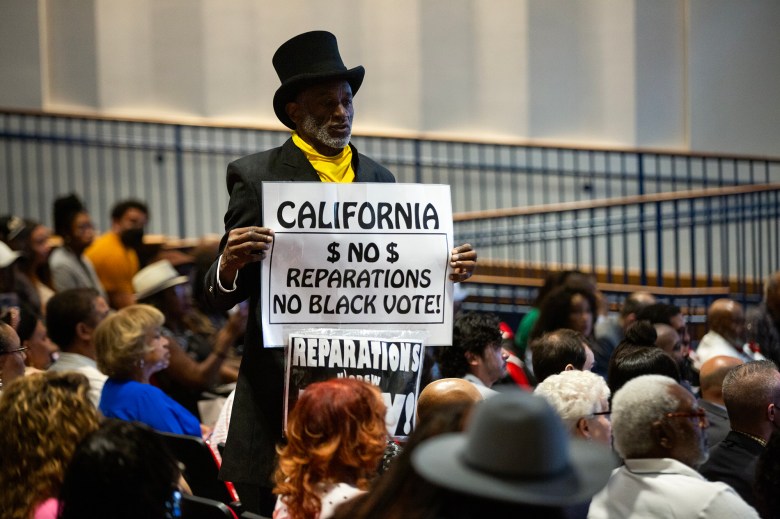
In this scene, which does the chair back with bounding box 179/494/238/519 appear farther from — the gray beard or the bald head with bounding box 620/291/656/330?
the bald head with bounding box 620/291/656/330

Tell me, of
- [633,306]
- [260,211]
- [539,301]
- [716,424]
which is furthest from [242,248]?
[539,301]

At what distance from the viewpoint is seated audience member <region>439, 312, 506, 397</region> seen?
5.36 m

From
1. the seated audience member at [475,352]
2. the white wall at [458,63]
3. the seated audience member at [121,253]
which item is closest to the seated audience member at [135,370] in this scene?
the seated audience member at [475,352]

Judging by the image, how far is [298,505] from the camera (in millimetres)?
3008

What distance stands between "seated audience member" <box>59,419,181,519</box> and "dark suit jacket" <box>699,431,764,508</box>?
7.88 feet

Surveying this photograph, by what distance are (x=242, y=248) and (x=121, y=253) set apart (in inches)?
239

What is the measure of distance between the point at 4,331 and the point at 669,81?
10075 mm

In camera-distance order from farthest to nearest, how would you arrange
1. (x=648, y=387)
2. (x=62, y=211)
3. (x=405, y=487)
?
(x=62, y=211) → (x=648, y=387) → (x=405, y=487)

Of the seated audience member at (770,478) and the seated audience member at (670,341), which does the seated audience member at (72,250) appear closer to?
the seated audience member at (670,341)

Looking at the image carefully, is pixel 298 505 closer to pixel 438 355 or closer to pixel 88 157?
pixel 438 355

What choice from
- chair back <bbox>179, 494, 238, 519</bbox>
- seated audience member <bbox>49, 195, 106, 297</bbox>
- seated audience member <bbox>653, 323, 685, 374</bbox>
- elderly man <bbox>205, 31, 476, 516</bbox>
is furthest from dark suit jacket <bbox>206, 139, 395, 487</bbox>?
seated audience member <bbox>49, 195, 106, 297</bbox>

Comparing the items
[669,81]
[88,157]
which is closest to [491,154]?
[669,81]

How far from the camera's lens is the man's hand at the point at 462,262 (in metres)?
3.93

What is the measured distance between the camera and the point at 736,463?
13.7 feet
